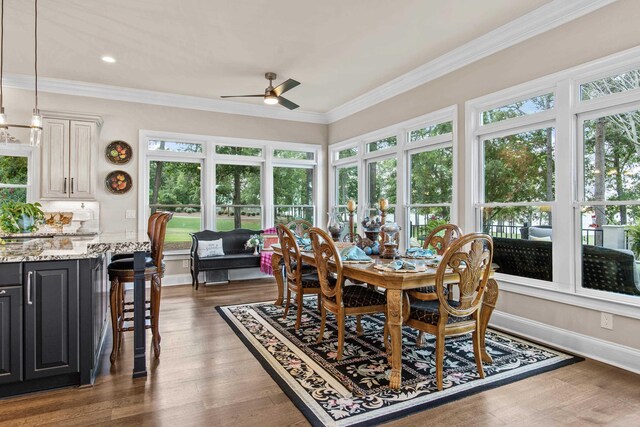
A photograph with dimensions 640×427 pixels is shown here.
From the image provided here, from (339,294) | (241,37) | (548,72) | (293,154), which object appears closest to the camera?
(339,294)

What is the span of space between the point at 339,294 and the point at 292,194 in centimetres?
431

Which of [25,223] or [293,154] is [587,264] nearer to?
[293,154]

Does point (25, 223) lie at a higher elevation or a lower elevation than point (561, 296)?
higher

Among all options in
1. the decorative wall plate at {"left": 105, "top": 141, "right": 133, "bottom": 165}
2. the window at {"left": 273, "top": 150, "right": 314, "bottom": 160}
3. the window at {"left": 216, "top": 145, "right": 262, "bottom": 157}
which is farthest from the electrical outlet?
the decorative wall plate at {"left": 105, "top": 141, "right": 133, "bottom": 165}

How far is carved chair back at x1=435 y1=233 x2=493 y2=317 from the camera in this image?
2.36 metres

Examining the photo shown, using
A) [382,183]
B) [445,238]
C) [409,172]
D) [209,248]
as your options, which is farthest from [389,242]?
[209,248]

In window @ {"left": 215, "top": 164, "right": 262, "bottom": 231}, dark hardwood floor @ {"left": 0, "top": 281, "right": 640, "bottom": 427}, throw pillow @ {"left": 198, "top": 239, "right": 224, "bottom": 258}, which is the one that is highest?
window @ {"left": 215, "top": 164, "right": 262, "bottom": 231}

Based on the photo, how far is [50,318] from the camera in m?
2.40

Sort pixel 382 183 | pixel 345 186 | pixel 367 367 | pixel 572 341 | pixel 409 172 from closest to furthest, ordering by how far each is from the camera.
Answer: pixel 367 367 < pixel 572 341 < pixel 409 172 < pixel 382 183 < pixel 345 186

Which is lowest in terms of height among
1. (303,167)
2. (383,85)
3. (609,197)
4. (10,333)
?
(10,333)

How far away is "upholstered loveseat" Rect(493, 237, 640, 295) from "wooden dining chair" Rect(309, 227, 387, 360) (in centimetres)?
165

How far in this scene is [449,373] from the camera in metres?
2.70

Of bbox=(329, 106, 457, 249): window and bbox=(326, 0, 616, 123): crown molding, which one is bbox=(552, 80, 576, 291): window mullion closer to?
bbox=(326, 0, 616, 123): crown molding

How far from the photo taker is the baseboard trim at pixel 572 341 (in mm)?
2811
